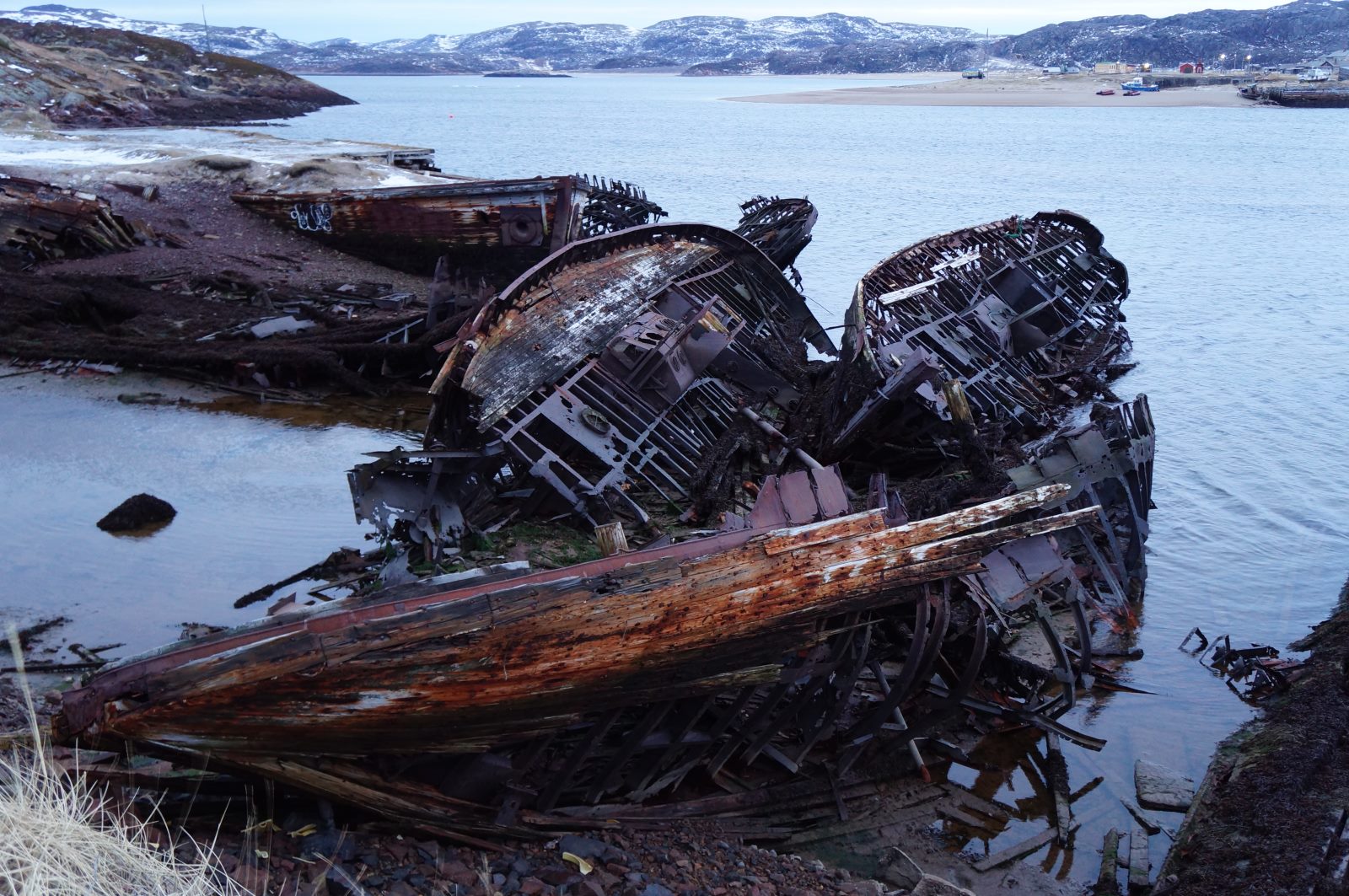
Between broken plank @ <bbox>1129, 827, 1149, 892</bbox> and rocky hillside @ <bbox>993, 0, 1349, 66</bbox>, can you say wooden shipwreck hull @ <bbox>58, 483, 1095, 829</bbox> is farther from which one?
rocky hillside @ <bbox>993, 0, 1349, 66</bbox>

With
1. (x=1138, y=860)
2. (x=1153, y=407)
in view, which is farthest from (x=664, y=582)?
(x=1153, y=407)

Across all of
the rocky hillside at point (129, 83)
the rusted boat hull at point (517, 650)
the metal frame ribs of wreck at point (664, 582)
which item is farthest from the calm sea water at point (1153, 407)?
the rocky hillside at point (129, 83)

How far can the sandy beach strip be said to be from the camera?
9544cm

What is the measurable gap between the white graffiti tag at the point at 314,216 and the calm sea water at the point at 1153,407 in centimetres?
946

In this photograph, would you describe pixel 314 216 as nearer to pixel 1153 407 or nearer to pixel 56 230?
pixel 56 230

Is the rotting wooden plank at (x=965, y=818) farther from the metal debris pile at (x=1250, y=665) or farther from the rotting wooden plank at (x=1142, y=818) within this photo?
the metal debris pile at (x=1250, y=665)

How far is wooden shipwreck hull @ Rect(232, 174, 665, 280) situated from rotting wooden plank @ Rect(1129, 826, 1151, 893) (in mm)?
15522

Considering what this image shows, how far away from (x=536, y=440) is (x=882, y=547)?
4071 mm

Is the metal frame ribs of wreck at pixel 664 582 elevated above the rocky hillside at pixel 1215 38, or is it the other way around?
the rocky hillside at pixel 1215 38

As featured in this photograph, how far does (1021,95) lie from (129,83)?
271 feet

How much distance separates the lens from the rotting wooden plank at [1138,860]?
23.0 feet

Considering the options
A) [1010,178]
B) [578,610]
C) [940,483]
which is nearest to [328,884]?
[578,610]

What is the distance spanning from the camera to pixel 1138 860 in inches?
285

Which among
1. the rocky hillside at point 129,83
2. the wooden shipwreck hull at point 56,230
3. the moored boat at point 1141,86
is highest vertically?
the moored boat at point 1141,86
